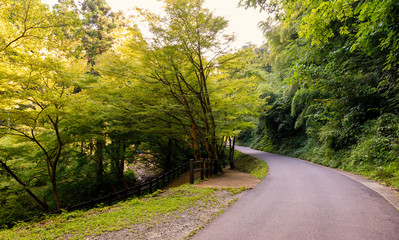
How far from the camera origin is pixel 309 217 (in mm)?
3893

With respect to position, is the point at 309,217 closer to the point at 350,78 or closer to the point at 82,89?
the point at 350,78

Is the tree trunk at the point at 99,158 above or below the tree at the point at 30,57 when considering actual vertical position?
below

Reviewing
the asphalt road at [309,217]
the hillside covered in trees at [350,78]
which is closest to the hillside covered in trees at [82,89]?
the hillside covered in trees at [350,78]

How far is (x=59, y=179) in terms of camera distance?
9.42 metres

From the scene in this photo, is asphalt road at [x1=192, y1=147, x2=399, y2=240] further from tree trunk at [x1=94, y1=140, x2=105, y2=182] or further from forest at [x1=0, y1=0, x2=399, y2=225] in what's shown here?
tree trunk at [x1=94, y1=140, x2=105, y2=182]

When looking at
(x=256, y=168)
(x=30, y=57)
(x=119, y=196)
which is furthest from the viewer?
(x=256, y=168)

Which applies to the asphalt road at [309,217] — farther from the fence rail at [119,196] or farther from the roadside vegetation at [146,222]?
the fence rail at [119,196]

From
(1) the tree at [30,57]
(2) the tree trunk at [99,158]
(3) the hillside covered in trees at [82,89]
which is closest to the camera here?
(1) the tree at [30,57]

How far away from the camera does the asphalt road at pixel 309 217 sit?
326 cm

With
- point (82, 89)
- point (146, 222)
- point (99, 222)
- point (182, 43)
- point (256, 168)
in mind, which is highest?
point (182, 43)

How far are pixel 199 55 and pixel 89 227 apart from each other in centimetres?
751

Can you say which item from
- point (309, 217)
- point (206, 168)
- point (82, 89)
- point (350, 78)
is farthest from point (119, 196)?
point (350, 78)

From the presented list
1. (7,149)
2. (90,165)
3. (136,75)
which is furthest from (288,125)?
(7,149)

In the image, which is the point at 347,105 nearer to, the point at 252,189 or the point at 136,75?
the point at 252,189
